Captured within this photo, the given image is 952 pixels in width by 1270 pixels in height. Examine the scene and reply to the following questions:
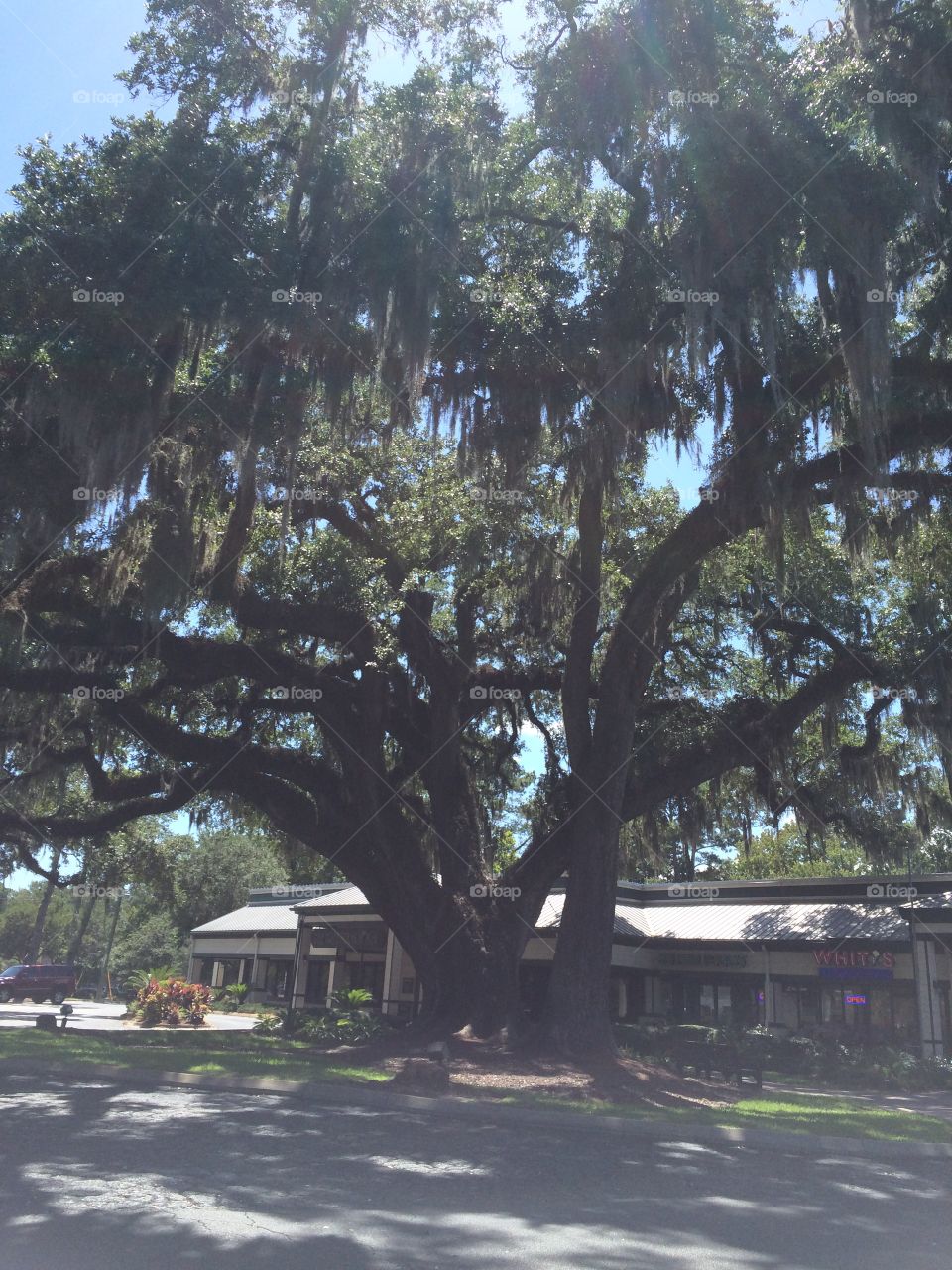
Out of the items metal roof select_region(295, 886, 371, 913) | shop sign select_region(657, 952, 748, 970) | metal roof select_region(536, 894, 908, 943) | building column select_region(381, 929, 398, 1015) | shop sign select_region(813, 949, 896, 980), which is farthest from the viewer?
metal roof select_region(295, 886, 371, 913)

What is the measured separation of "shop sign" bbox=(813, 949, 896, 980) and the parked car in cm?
3289

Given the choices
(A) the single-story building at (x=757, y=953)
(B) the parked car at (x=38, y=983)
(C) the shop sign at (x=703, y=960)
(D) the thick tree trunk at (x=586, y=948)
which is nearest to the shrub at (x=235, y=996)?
(A) the single-story building at (x=757, y=953)

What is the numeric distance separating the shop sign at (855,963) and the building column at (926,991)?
1.15 m

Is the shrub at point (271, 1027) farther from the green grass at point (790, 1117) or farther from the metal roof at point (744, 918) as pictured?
the green grass at point (790, 1117)

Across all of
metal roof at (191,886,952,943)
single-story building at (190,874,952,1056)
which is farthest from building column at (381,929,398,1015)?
metal roof at (191,886,952,943)

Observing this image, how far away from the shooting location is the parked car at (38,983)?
4412cm

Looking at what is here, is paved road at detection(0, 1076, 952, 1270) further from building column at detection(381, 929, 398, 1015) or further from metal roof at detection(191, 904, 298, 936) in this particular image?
metal roof at detection(191, 904, 298, 936)

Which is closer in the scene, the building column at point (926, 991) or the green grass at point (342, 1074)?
the green grass at point (342, 1074)

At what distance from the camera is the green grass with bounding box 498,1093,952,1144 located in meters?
11.2

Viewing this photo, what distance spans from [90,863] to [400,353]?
80.6 ft

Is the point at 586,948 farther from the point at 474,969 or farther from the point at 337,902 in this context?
the point at 337,902

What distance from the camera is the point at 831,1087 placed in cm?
2034

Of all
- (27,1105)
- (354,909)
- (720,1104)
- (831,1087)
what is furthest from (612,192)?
(354,909)

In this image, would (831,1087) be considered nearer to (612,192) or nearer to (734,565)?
(734,565)
